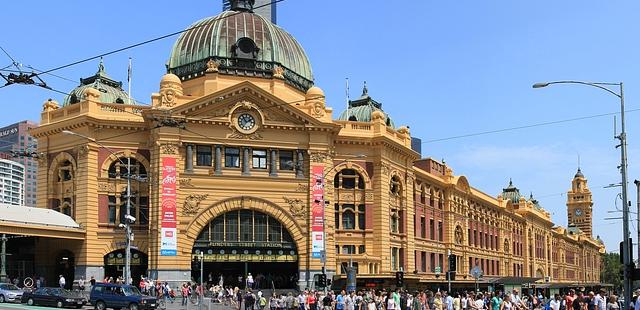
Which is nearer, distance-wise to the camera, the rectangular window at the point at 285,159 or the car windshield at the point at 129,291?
the car windshield at the point at 129,291

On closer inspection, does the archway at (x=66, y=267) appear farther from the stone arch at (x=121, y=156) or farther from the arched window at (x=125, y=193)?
the stone arch at (x=121, y=156)

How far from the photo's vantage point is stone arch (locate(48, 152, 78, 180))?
6322 cm

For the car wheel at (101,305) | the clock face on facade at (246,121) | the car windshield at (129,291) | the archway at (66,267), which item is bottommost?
the car wheel at (101,305)

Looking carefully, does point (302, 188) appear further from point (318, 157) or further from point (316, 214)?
point (318, 157)

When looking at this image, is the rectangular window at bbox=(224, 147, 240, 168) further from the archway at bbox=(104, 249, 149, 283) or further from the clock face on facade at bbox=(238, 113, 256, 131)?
the archway at bbox=(104, 249, 149, 283)

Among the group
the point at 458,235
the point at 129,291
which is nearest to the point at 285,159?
the point at 129,291

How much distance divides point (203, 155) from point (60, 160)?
11047 mm

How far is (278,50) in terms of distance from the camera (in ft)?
240

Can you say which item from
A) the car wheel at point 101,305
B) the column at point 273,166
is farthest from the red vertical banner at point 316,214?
the car wheel at point 101,305

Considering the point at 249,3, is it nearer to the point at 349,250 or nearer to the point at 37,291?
the point at 349,250

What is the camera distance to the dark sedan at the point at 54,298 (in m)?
48.3

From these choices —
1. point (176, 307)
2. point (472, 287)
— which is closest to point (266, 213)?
point (176, 307)

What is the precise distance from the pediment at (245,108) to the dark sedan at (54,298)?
17220mm

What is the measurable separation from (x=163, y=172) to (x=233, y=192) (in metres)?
5.48
